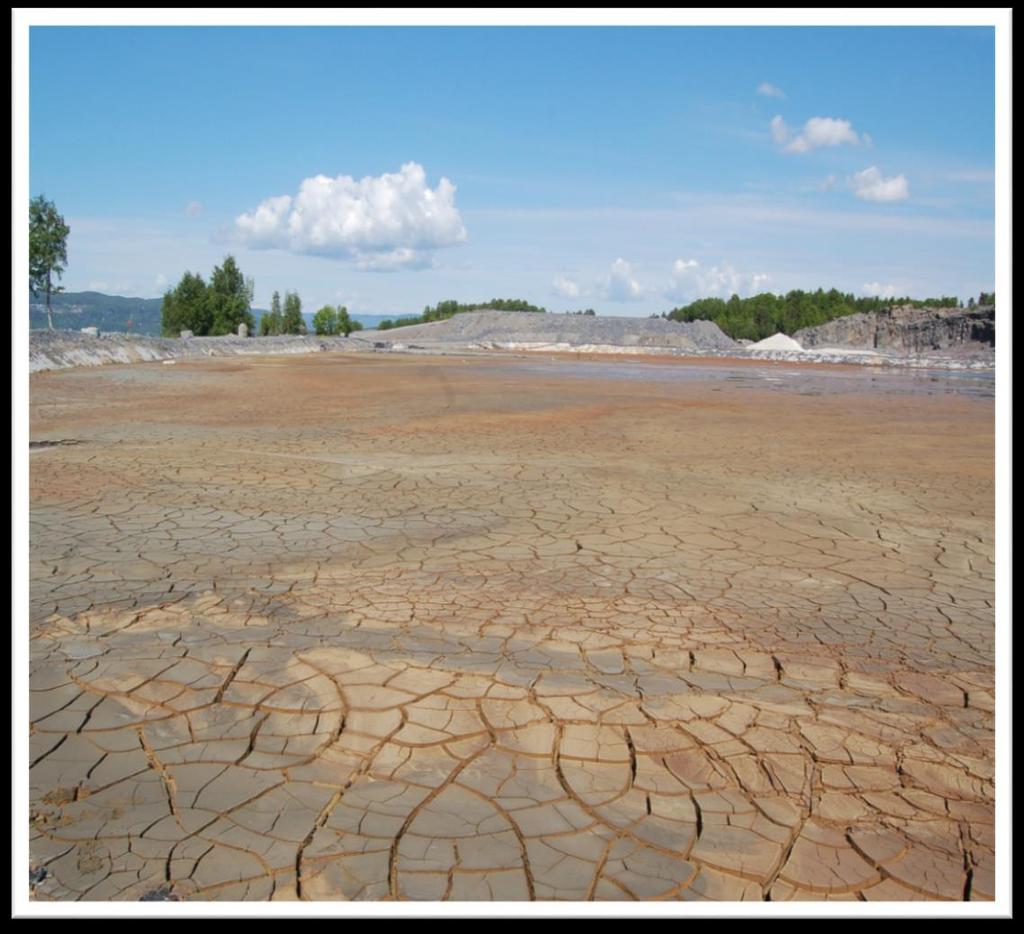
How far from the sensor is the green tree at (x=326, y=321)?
93.9 meters

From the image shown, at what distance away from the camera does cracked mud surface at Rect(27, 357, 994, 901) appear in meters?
2.51

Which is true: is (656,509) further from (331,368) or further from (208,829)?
(331,368)

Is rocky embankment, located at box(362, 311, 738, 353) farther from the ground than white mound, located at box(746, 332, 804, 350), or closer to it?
farther from the ground

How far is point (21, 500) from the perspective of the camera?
230 cm

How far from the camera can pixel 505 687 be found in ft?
11.9

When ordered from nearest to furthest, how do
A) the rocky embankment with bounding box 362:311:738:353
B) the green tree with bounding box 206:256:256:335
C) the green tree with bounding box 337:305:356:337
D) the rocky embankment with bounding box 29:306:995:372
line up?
the rocky embankment with bounding box 29:306:995:372
the green tree with bounding box 206:256:256:335
the rocky embankment with bounding box 362:311:738:353
the green tree with bounding box 337:305:356:337

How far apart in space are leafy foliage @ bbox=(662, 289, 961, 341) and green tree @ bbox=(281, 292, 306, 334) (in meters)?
41.6

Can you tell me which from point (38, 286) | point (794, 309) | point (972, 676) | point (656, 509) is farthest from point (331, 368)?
point (794, 309)

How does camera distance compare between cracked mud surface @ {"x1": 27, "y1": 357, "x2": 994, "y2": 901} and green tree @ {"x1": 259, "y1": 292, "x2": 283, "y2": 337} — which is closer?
cracked mud surface @ {"x1": 27, "y1": 357, "x2": 994, "y2": 901}

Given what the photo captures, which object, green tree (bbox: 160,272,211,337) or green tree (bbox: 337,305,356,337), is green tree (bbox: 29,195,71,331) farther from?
green tree (bbox: 337,305,356,337)

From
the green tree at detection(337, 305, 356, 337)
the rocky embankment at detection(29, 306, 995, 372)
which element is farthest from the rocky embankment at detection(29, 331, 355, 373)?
the green tree at detection(337, 305, 356, 337)

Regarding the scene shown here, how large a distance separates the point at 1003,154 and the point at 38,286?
4722 cm

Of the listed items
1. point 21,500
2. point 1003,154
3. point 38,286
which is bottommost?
point 21,500

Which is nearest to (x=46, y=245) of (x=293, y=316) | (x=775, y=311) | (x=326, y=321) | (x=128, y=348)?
(x=128, y=348)
